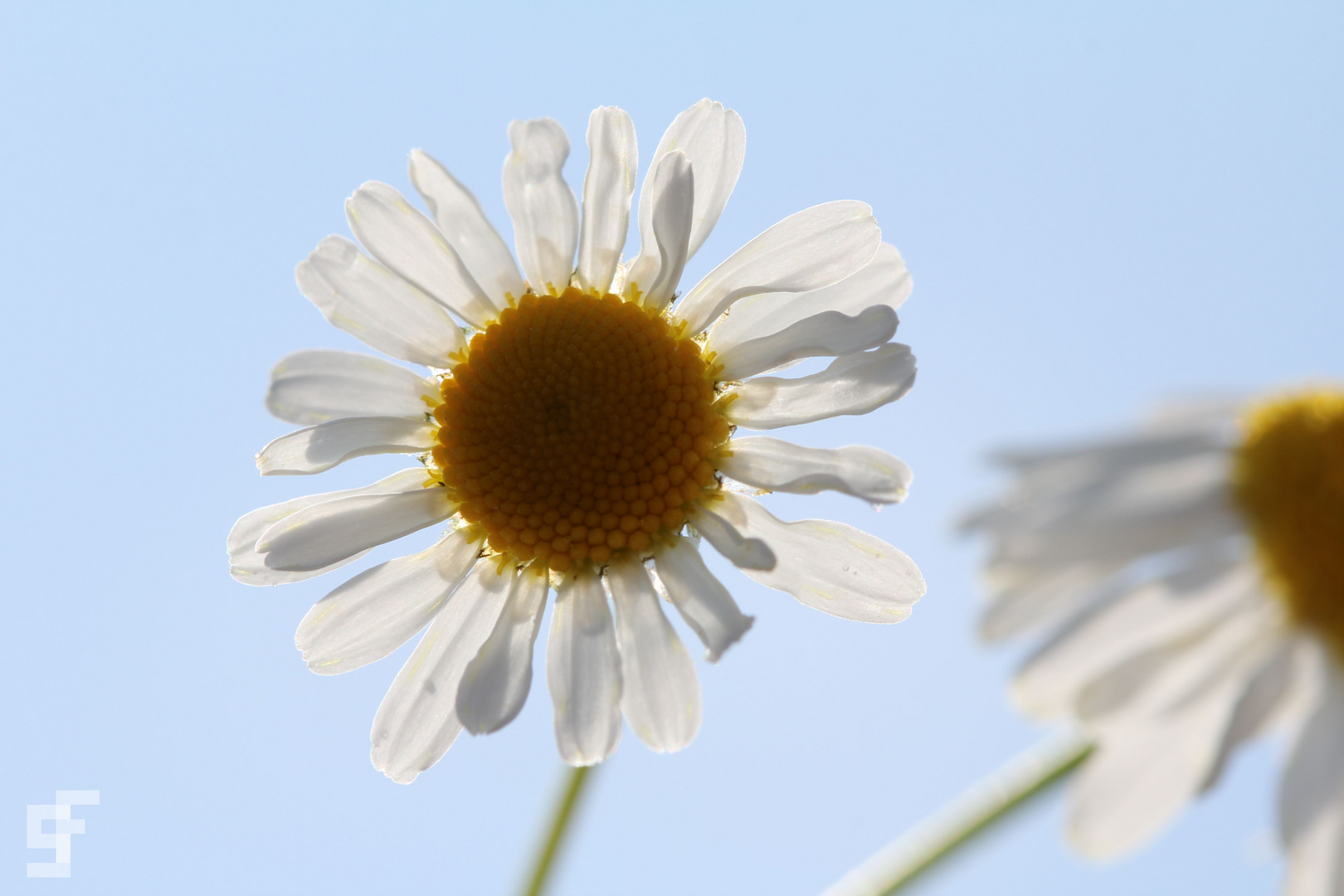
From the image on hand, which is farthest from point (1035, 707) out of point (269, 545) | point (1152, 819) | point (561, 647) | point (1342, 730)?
point (269, 545)

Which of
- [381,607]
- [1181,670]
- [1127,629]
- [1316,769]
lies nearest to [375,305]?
[381,607]

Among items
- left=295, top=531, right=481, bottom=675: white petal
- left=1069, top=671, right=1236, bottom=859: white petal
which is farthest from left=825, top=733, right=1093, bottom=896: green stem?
left=295, top=531, right=481, bottom=675: white petal

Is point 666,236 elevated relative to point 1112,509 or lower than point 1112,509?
elevated

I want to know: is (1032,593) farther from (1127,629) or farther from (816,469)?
(816,469)

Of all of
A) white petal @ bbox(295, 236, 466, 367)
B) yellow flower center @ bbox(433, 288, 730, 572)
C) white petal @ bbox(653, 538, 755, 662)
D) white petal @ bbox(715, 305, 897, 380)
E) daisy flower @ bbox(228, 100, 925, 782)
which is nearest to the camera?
white petal @ bbox(653, 538, 755, 662)

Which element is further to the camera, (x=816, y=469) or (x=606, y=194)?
(x=606, y=194)

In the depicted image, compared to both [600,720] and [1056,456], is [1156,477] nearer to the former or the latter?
[1056,456]

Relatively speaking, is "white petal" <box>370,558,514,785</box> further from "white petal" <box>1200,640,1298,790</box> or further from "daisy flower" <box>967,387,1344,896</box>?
"white petal" <box>1200,640,1298,790</box>
